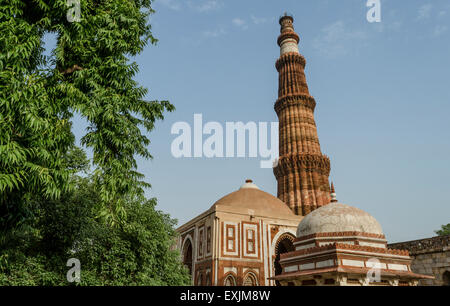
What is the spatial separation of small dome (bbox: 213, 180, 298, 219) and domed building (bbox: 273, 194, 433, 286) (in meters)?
6.42

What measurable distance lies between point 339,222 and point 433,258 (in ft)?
19.4

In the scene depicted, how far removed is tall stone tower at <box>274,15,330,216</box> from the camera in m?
32.9

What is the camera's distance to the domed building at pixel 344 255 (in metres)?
13.8

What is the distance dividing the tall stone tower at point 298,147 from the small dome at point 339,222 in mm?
14275

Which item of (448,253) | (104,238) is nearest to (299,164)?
(448,253)

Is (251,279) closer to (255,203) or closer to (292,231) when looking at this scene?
(292,231)

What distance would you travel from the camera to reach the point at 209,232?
22891mm

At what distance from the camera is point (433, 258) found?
57.1ft

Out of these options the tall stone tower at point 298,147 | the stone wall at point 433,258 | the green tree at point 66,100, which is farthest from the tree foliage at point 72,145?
the tall stone tower at point 298,147

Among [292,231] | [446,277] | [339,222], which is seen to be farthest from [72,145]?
[292,231]

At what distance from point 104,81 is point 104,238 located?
5094 millimetres

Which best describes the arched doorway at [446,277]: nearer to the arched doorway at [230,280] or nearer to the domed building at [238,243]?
the domed building at [238,243]

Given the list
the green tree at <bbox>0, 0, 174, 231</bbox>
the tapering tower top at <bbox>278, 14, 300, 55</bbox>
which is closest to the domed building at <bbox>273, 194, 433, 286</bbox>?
the green tree at <bbox>0, 0, 174, 231</bbox>
